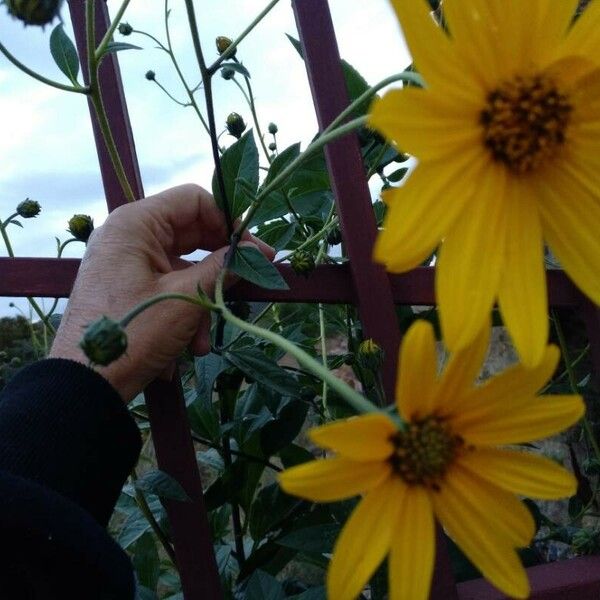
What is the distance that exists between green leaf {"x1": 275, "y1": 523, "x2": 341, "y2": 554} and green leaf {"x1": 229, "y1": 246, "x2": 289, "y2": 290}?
0.28m

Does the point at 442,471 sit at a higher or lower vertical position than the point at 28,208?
lower

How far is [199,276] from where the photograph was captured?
2.40 ft

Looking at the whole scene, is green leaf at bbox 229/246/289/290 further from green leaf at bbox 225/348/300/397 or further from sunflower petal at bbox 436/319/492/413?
sunflower petal at bbox 436/319/492/413

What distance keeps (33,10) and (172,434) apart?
46cm

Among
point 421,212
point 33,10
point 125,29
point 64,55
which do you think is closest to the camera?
point 421,212

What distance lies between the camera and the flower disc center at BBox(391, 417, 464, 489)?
0.38m

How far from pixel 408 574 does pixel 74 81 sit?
1.89ft

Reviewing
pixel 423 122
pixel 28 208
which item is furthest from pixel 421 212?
pixel 28 208

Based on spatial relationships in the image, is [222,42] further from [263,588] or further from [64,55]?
[263,588]

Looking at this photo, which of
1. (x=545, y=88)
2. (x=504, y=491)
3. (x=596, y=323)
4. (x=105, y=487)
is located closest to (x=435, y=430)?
(x=504, y=491)

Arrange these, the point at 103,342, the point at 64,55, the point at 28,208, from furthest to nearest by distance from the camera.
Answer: the point at 28,208, the point at 64,55, the point at 103,342

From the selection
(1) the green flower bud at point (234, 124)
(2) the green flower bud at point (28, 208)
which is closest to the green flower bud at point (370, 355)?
(1) the green flower bud at point (234, 124)

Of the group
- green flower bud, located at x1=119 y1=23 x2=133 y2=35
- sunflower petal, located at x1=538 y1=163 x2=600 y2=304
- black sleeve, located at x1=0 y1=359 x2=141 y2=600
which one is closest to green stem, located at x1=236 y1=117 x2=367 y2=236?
sunflower petal, located at x1=538 y1=163 x2=600 y2=304

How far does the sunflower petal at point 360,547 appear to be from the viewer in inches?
13.7
